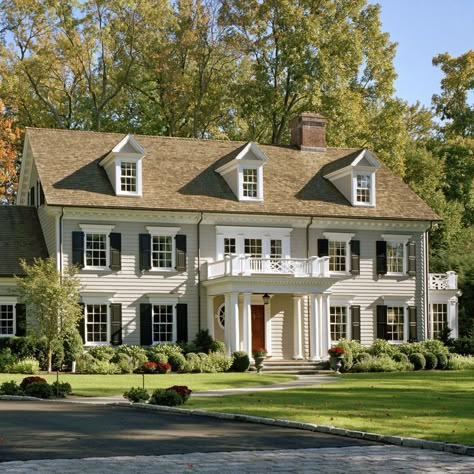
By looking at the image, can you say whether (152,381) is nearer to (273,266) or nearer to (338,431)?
(273,266)

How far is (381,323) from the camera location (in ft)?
145

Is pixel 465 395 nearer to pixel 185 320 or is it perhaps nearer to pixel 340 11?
pixel 185 320

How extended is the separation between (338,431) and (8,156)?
38028mm

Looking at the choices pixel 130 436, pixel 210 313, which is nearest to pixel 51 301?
pixel 210 313

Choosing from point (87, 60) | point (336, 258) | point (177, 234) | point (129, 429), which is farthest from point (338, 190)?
point (129, 429)

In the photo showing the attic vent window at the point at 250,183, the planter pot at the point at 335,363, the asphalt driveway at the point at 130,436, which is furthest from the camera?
the attic vent window at the point at 250,183

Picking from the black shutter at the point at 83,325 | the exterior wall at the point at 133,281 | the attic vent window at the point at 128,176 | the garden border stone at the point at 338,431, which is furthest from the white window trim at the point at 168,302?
the garden border stone at the point at 338,431

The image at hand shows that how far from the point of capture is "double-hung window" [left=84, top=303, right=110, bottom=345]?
3934 cm

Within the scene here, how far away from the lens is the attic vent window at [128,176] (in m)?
41.1

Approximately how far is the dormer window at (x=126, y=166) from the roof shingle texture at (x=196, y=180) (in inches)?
15.2

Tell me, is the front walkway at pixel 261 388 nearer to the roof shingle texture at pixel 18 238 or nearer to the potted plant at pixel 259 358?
the potted plant at pixel 259 358

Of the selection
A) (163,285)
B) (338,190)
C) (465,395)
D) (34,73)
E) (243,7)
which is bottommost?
(465,395)

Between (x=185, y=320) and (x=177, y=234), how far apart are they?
3604mm

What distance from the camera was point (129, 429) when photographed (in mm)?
17016
